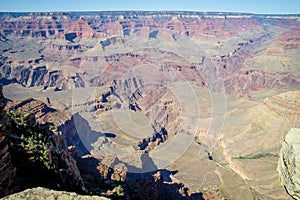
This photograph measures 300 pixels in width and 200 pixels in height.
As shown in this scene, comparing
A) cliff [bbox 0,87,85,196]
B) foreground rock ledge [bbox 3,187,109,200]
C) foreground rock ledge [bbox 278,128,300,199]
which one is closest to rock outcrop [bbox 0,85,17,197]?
cliff [bbox 0,87,85,196]

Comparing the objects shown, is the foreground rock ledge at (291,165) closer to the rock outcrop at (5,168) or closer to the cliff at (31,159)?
the cliff at (31,159)

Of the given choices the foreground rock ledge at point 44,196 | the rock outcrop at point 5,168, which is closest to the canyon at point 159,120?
the rock outcrop at point 5,168

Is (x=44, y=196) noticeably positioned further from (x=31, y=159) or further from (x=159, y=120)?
(x=159, y=120)

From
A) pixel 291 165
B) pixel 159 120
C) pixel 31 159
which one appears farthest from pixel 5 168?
pixel 159 120

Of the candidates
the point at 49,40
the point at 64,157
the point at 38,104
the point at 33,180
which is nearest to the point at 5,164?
the point at 33,180

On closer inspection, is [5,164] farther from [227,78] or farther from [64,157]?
[227,78]
